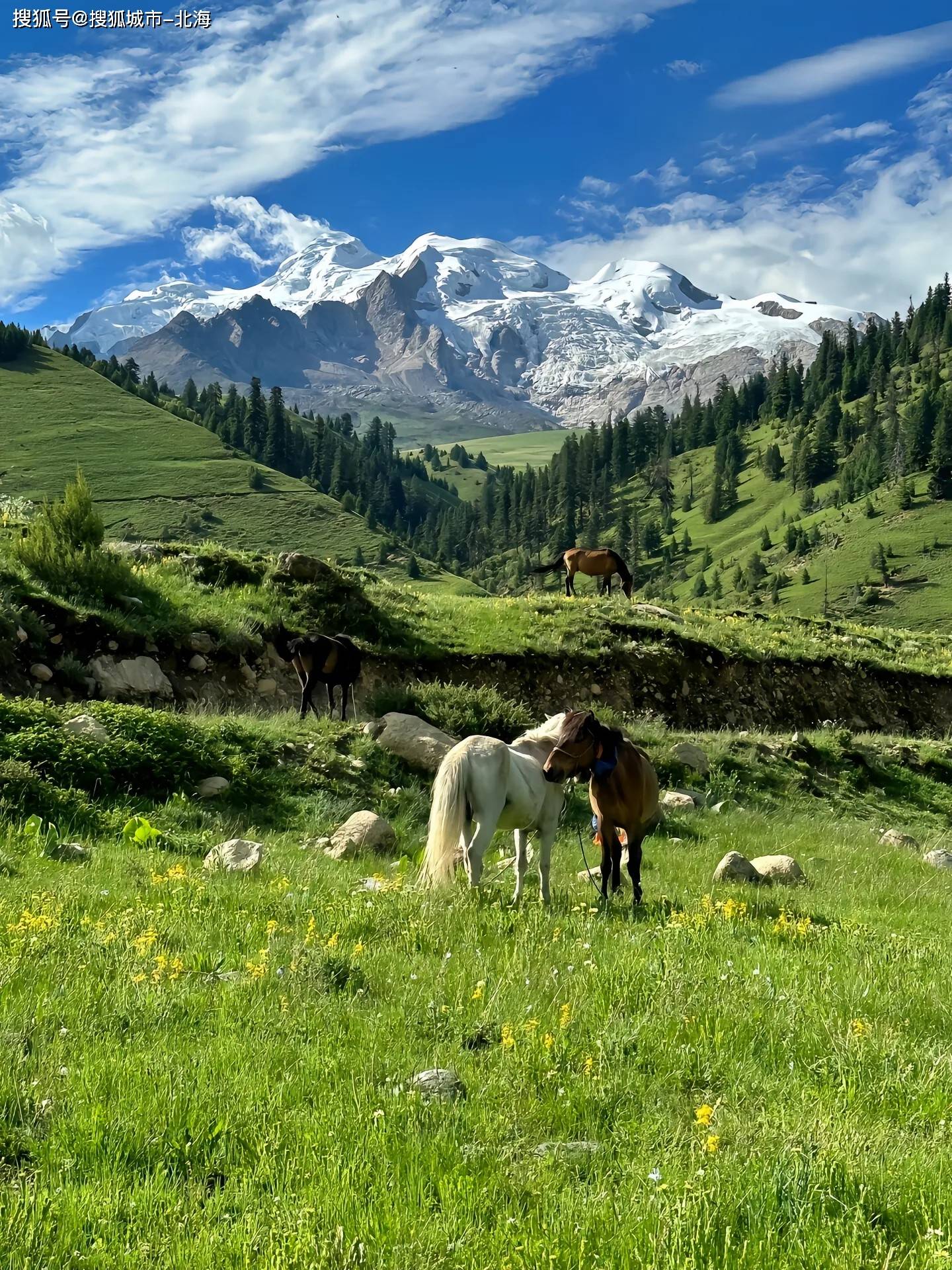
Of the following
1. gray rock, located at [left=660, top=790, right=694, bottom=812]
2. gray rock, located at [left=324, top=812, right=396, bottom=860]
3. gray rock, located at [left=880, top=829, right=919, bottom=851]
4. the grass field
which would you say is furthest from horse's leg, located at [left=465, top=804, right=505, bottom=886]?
gray rock, located at [left=880, top=829, right=919, bottom=851]

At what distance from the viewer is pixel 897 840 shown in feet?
56.0

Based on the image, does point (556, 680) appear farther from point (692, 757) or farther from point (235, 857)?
point (235, 857)

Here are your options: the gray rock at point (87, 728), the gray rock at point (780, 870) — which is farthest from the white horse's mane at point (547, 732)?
the gray rock at point (87, 728)

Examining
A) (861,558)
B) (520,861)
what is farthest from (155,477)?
(520,861)

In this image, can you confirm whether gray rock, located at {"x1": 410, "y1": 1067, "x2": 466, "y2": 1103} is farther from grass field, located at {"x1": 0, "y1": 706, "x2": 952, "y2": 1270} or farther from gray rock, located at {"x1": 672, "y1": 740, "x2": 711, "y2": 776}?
gray rock, located at {"x1": 672, "y1": 740, "x2": 711, "y2": 776}

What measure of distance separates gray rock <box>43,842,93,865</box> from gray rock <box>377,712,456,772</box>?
22.3ft

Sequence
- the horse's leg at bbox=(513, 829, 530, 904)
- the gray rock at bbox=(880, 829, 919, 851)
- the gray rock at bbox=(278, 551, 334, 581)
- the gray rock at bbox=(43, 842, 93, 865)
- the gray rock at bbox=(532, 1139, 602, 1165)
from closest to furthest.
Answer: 1. the gray rock at bbox=(532, 1139, 602, 1165)
2. the gray rock at bbox=(43, 842, 93, 865)
3. the horse's leg at bbox=(513, 829, 530, 904)
4. the gray rock at bbox=(880, 829, 919, 851)
5. the gray rock at bbox=(278, 551, 334, 581)

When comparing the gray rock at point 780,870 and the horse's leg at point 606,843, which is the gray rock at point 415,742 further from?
the horse's leg at point 606,843

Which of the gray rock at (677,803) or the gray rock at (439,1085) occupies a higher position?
the gray rock at (439,1085)

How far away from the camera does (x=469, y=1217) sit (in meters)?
3.62

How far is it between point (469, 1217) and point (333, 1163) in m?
0.66

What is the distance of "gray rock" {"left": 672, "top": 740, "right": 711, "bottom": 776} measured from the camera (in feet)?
63.9

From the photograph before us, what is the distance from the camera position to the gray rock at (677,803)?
16.8 meters

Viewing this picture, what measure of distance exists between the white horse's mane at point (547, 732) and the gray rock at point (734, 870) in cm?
321
